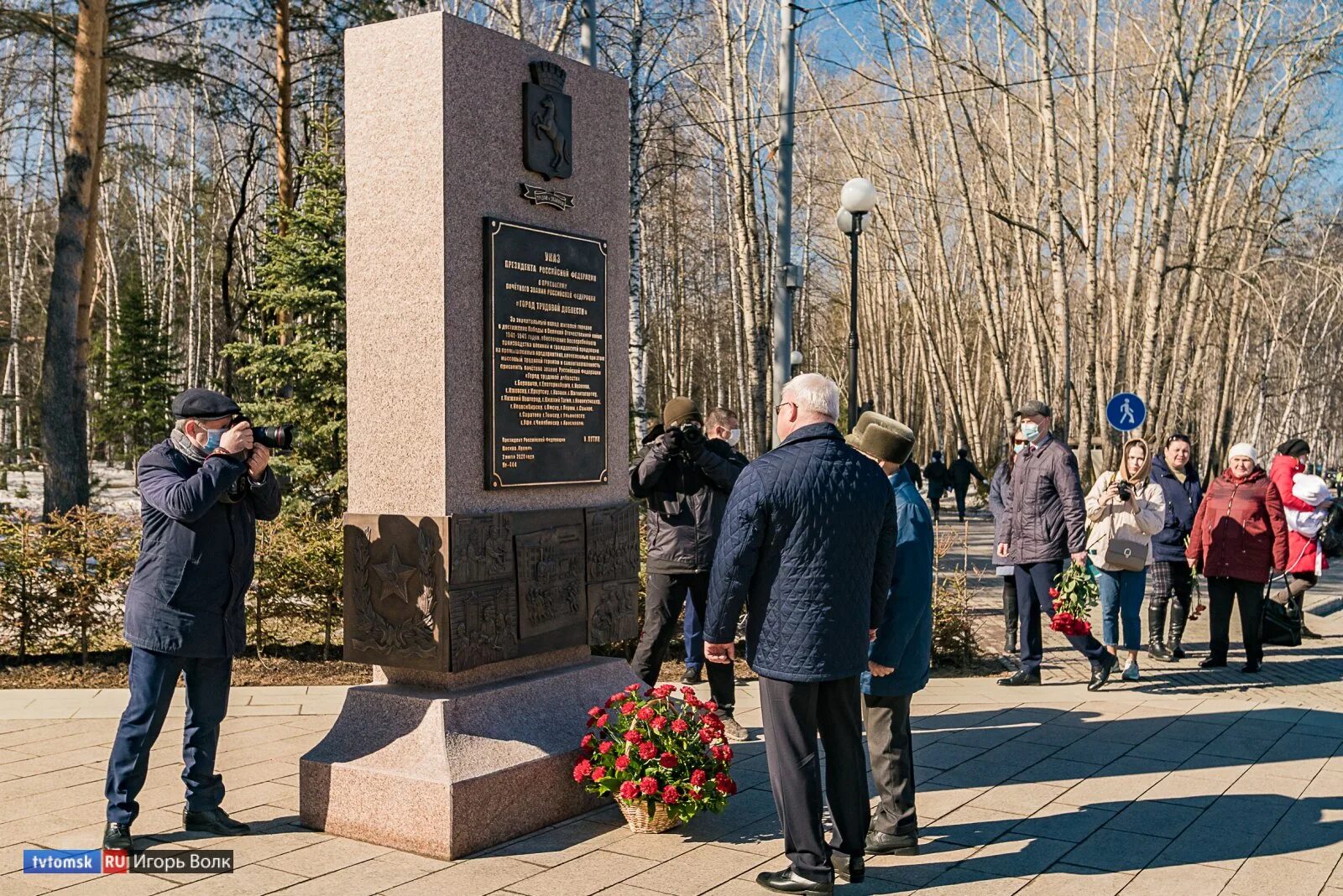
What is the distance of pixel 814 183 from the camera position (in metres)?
39.8

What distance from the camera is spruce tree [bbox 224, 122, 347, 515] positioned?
450 inches

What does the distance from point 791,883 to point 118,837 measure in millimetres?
2676

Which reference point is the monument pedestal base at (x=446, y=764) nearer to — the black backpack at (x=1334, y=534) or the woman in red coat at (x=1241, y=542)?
the woman in red coat at (x=1241, y=542)

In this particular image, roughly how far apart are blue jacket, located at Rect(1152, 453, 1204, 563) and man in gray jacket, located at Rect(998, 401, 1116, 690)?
167cm

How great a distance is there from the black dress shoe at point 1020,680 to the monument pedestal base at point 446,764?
429 centimetres

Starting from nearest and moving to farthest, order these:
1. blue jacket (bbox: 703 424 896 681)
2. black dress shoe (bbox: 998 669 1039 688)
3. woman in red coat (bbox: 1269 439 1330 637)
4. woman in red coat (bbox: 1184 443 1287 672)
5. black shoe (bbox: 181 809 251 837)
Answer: blue jacket (bbox: 703 424 896 681) → black shoe (bbox: 181 809 251 837) → black dress shoe (bbox: 998 669 1039 688) → woman in red coat (bbox: 1184 443 1287 672) → woman in red coat (bbox: 1269 439 1330 637)

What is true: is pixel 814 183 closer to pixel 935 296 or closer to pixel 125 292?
pixel 935 296

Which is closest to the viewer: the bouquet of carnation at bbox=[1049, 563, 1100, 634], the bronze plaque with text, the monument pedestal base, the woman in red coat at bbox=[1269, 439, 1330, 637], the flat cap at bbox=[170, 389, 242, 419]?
the monument pedestal base

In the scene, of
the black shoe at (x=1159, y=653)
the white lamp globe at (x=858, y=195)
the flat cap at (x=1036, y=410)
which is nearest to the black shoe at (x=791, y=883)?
the flat cap at (x=1036, y=410)

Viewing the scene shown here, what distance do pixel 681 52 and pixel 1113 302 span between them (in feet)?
42.4

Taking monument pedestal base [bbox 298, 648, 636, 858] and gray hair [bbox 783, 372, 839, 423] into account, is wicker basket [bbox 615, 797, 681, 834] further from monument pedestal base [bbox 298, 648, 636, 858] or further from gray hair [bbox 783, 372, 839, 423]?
gray hair [bbox 783, 372, 839, 423]

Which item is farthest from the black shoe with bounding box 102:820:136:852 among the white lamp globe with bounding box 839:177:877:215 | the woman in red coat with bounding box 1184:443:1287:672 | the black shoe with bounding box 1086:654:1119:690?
the white lamp globe with bounding box 839:177:877:215

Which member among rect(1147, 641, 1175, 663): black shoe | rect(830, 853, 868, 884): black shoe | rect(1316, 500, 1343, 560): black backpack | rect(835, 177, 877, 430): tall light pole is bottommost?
rect(1147, 641, 1175, 663): black shoe

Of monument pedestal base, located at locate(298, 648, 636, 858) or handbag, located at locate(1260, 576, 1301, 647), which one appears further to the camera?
handbag, located at locate(1260, 576, 1301, 647)
